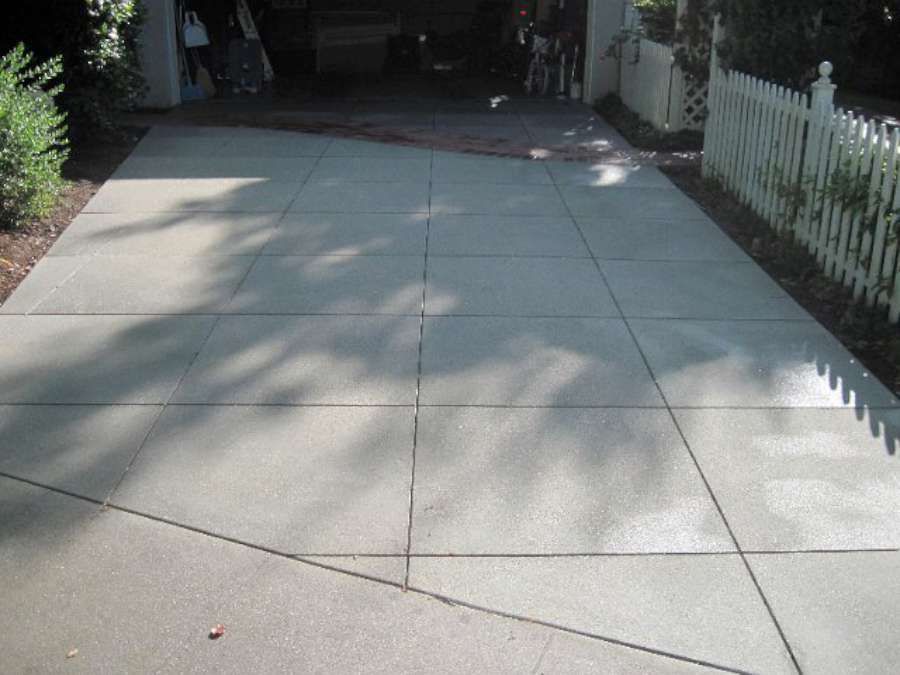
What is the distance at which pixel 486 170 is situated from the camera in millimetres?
10781

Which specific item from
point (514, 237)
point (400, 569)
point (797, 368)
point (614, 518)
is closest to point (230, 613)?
point (400, 569)

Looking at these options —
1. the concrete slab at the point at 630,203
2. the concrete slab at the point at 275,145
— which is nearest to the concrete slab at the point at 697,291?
the concrete slab at the point at 630,203

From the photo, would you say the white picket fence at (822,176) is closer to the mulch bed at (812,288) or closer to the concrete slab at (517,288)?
the mulch bed at (812,288)

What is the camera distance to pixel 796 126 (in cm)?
794

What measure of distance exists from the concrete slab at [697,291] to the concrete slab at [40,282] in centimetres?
394

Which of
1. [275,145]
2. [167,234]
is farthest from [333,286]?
[275,145]

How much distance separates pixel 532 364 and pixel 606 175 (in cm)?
551

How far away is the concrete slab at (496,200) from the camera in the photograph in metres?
9.07

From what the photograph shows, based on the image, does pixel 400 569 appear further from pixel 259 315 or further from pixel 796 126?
pixel 796 126

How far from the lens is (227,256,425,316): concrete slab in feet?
21.6

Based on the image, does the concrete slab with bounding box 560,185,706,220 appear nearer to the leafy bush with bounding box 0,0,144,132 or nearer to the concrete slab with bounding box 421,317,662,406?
the concrete slab with bounding box 421,317,662,406

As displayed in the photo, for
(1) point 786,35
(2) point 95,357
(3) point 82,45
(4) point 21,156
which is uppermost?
(1) point 786,35

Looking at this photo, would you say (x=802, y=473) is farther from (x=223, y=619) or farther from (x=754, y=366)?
(x=223, y=619)

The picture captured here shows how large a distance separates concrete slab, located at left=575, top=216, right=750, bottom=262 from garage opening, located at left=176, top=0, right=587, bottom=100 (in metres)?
8.33
